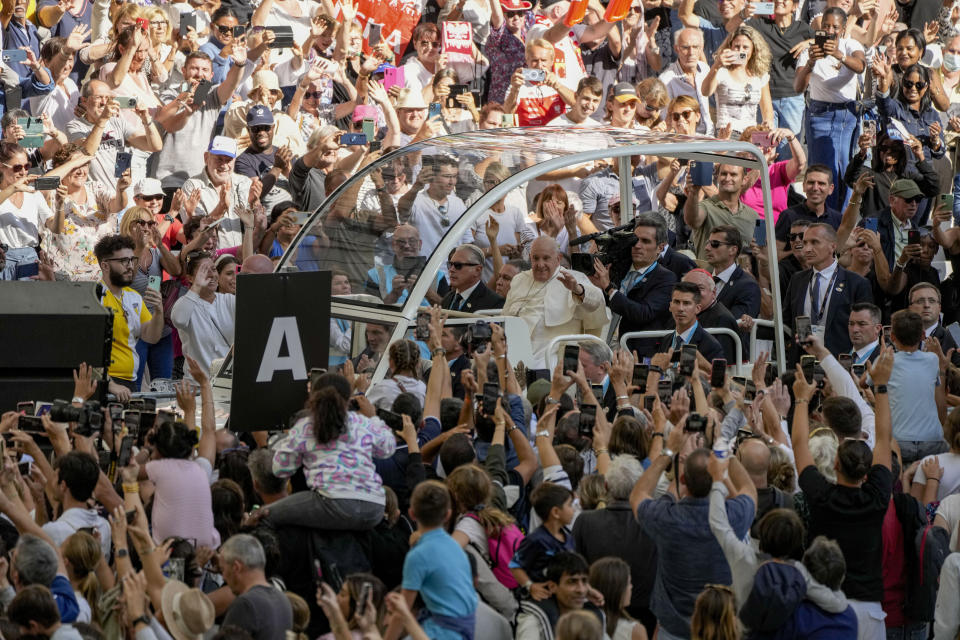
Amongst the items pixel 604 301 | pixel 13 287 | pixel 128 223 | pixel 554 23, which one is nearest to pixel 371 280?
pixel 604 301

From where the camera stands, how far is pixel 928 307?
35.8 feet

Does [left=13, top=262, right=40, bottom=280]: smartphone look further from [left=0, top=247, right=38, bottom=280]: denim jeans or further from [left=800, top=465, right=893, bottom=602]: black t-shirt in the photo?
[left=800, top=465, right=893, bottom=602]: black t-shirt

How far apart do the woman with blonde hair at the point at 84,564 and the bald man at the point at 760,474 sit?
9.54ft

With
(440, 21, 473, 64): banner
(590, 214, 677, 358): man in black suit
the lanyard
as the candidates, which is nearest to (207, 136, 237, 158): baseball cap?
(440, 21, 473, 64): banner

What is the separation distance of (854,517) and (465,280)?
3.55m

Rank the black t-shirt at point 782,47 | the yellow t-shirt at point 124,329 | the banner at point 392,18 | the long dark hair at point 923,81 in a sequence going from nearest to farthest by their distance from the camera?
the yellow t-shirt at point 124,329, the long dark hair at point 923,81, the black t-shirt at point 782,47, the banner at point 392,18

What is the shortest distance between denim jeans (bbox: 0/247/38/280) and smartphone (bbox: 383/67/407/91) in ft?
14.8

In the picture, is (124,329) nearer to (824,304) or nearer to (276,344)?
(276,344)

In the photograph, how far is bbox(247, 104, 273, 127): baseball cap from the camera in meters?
13.5

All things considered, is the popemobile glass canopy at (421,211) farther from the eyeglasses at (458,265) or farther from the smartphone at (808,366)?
the smartphone at (808,366)

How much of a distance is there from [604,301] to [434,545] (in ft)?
13.8

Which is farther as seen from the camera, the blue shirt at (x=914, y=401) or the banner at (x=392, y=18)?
the banner at (x=392, y=18)

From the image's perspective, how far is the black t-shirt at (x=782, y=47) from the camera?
15.8 m

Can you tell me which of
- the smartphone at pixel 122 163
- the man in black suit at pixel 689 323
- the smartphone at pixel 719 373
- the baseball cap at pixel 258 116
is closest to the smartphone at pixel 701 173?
the man in black suit at pixel 689 323
